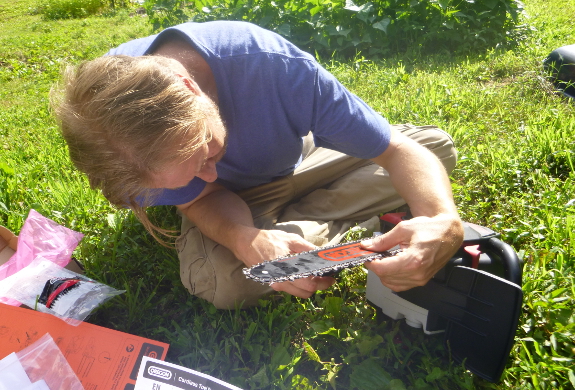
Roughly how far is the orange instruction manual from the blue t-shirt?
568 millimetres

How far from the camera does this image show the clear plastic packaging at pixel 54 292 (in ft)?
5.21

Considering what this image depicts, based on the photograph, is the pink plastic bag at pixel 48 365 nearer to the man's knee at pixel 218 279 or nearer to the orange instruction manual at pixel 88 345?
the orange instruction manual at pixel 88 345

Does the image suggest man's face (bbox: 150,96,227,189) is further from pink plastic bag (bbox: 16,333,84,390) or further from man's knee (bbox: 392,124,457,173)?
man's knee (bbox: 392,124,457,173)

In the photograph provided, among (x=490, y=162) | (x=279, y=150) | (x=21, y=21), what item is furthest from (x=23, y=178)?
(x=21, y=21)

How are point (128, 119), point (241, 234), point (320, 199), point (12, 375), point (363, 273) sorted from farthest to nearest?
point (320, 199), point (363, 273), point (241, 234), point (12, 375), point (128, 119)

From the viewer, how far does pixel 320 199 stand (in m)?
2.17

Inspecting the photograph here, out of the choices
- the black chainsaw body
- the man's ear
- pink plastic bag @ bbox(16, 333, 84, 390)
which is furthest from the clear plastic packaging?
the black chainsaw body

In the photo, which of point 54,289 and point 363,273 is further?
point 363,273

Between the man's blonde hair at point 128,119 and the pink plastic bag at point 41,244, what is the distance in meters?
0.78

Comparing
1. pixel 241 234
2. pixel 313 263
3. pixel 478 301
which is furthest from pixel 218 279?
Result: pixel 478 301

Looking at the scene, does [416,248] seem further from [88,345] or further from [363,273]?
[88,345]

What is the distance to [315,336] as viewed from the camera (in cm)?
164

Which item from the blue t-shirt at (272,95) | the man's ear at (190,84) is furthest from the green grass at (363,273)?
the man's ear at (190,84)

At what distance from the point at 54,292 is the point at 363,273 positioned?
1225 mm
